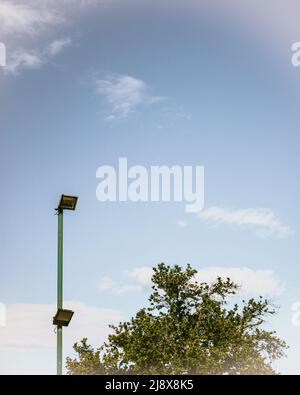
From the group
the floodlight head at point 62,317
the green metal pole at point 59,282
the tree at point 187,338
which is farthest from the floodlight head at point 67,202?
the tree at point 187,338

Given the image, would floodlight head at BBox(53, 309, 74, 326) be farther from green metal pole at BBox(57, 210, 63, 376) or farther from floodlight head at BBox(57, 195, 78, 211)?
floodlight head at BBox(57, 195, 78, 211)

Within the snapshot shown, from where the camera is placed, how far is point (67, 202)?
14539mm

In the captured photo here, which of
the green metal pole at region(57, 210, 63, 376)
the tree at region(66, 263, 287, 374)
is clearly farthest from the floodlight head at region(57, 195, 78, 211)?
the tree at region(66, 263, 287, 374)

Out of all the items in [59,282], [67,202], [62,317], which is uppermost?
[67,202]

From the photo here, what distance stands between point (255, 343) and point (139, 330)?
28.4 feet

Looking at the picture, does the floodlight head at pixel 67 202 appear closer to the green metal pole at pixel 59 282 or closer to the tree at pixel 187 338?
the green metal pole at pixel 59 282

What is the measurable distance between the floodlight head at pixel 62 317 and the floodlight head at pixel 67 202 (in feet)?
8.35

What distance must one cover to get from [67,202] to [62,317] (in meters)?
2.79

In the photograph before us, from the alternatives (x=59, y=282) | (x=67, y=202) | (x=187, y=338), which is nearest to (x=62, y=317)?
(x=59, y=282)

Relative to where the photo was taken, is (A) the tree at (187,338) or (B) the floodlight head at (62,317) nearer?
(B) the floodlight head at (62,317)

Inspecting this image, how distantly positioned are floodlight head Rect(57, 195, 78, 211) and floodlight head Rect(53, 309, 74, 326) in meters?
2.55

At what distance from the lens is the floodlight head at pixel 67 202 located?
47.4ft

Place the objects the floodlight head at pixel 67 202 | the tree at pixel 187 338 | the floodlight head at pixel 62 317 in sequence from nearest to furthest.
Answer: the floodlight head at pixel 62 317, the floodlight head at pixel 67 202, the tree at pixel 187 338

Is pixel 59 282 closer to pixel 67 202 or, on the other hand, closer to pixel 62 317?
pixel 62 317
